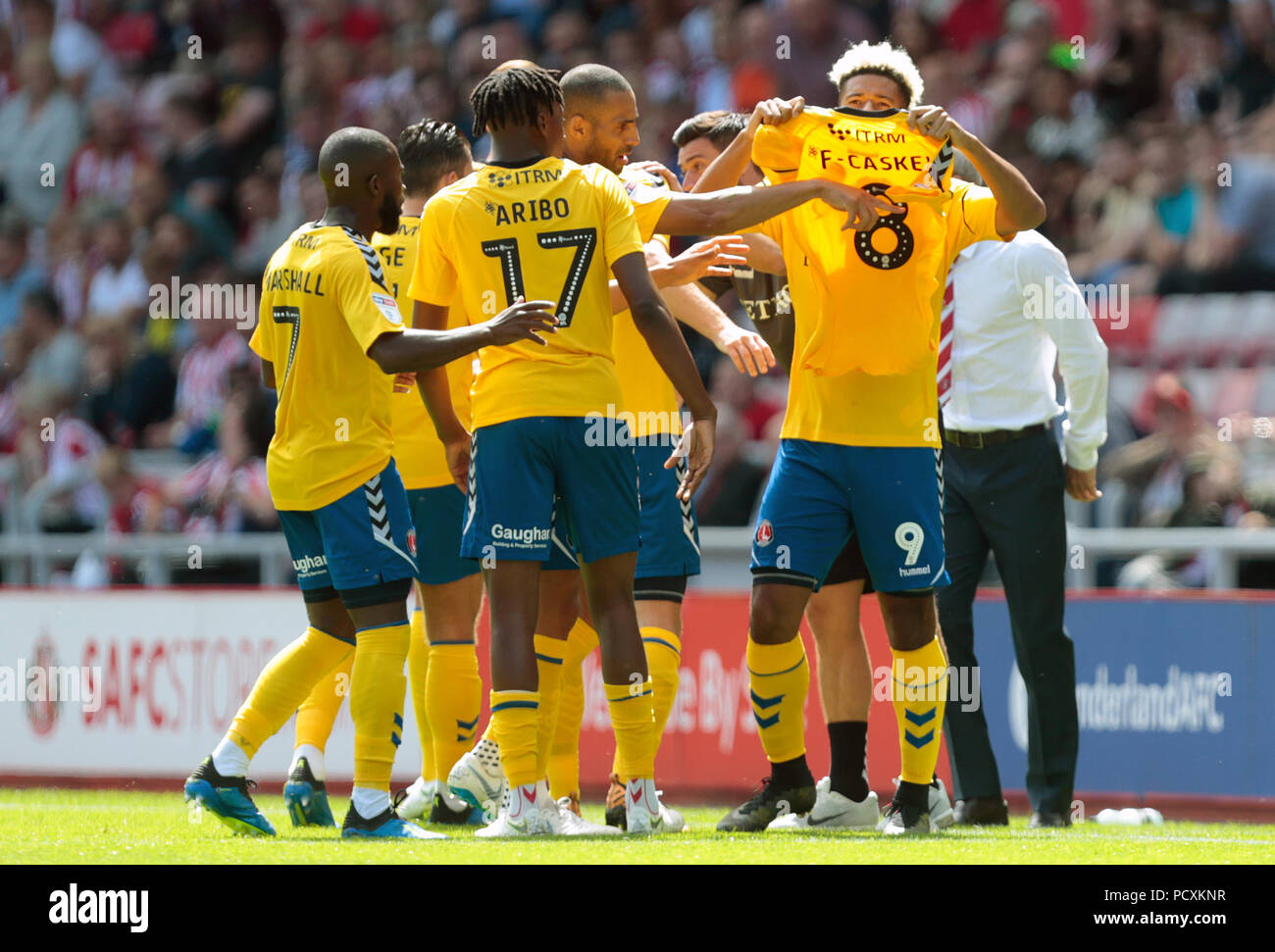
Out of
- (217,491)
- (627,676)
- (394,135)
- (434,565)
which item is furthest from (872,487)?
(394,135)

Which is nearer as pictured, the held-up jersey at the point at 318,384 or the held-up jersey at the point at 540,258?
the held-up jersey at the point at 540,258

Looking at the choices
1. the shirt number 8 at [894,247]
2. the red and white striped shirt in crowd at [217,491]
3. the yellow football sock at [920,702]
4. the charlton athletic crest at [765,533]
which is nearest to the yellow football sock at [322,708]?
the charlton athletic crest at [765,533]

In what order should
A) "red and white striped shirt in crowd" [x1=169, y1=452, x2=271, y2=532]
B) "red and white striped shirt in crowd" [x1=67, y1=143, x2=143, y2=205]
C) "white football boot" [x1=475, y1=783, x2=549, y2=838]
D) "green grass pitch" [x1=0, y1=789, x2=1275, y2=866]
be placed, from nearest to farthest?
"green grass pitch" [x1=0, y1=789, x2=1275, y2=866] < "white football boot" [x1=475, y1=783, x2=549, y2=838] < "red and white striped shirt in crowd" [x1=169, y1=452, x2=271, y2=532] < "red and white striped shirt in crowd" [x1=67, y1=143, x2=143, y2=205]

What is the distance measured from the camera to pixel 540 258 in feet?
18.2

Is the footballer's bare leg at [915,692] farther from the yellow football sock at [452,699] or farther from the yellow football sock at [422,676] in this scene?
the yellow football sock at [422,676]

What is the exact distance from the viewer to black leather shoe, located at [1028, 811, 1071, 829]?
689 cm

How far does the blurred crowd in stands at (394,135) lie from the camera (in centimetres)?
1152

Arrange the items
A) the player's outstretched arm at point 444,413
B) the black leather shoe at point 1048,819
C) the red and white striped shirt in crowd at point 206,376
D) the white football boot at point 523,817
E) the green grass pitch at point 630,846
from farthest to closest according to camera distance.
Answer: the red and white striped shirt in crowd at point 206,376, the black leather shoe at point 1048,819, the player's outstretched arm at point 444,413, the white football boot at point 523,817, the green grass pitch at point 630,846

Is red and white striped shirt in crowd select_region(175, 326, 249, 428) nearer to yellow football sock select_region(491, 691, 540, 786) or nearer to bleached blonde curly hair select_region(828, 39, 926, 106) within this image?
bleached blonde curly hair select_region(828, 39, 926, 106)

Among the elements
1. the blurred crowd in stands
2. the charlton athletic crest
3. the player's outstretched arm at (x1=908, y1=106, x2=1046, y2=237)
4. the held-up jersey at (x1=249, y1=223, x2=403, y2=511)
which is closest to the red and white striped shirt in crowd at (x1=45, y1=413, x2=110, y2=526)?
the blurred crowd in stands

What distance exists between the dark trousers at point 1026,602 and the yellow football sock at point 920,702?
83 cm

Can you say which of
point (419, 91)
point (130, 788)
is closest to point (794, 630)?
point (130, 788)

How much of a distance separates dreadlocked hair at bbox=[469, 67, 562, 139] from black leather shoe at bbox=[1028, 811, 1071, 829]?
10.4 feet
